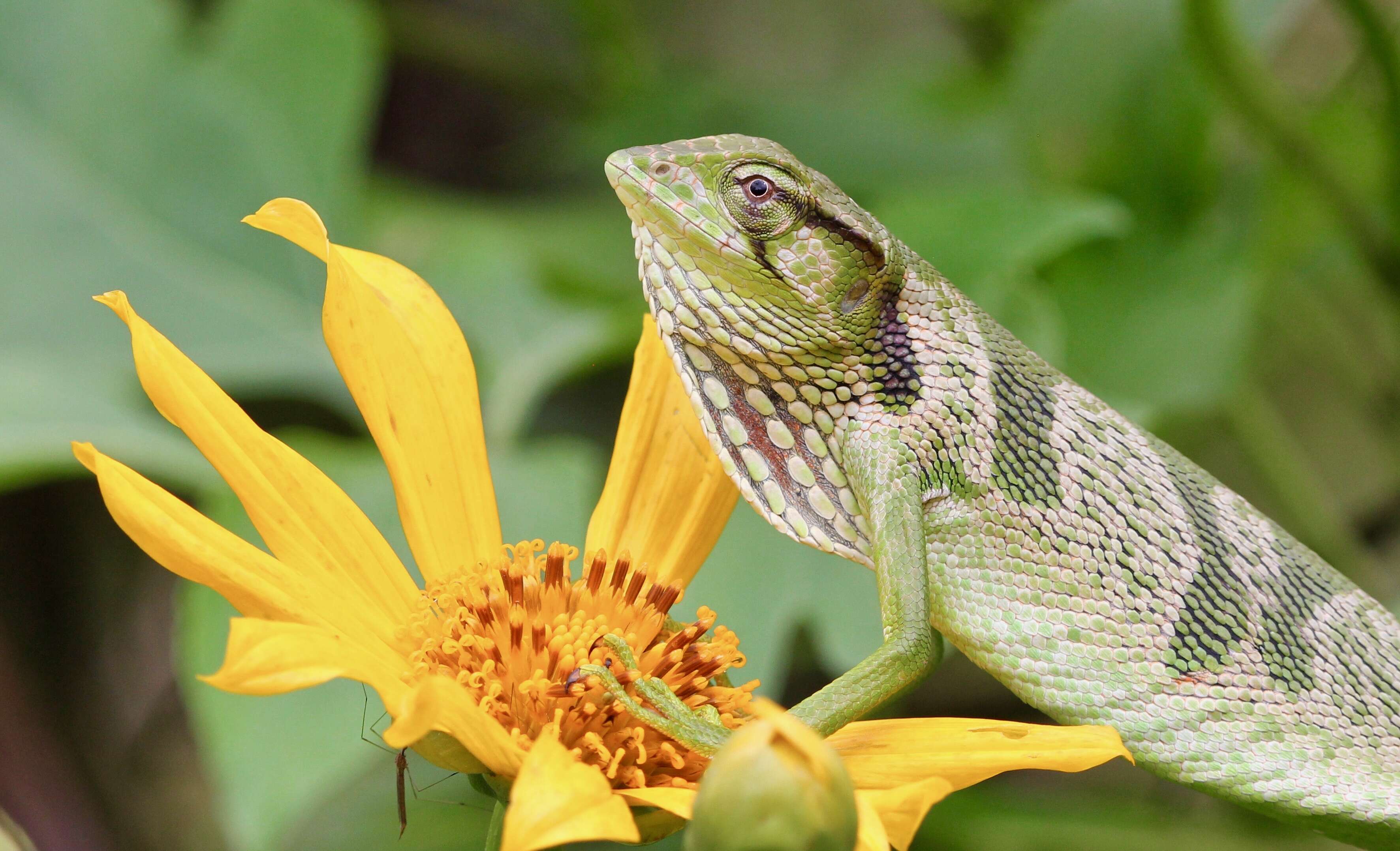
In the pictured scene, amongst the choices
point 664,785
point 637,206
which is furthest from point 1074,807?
point 637,206

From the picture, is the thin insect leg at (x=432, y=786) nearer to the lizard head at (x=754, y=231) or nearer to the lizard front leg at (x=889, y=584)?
the lizard front leg at (x=889, y=584)

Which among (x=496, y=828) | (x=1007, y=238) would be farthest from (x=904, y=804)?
(x=1007, y=238)

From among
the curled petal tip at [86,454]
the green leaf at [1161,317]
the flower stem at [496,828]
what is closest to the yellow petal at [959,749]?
the flower stem at [496,828]

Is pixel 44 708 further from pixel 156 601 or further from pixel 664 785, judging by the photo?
pixel 664 785

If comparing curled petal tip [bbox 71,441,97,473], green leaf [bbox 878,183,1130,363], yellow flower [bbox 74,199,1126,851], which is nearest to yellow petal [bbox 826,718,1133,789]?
yellow flower [bbox 74,199,1126,851]

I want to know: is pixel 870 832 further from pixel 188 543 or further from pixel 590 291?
pixel 590 291

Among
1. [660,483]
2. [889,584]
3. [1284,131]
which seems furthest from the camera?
[1284,131]
